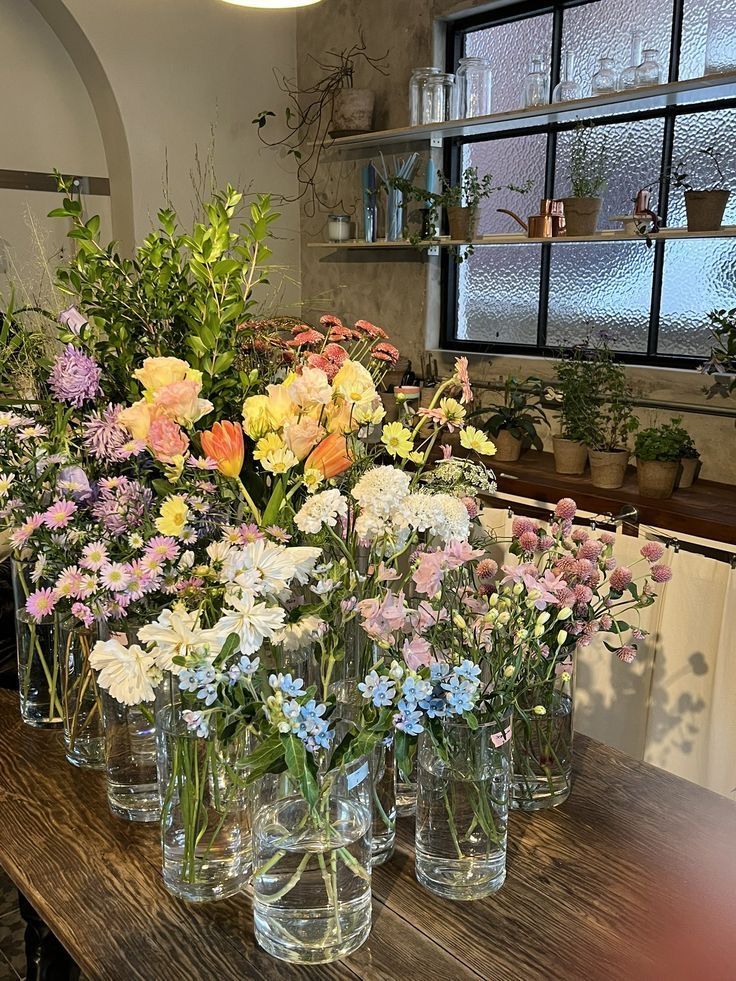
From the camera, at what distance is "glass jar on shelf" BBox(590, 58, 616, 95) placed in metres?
3.09

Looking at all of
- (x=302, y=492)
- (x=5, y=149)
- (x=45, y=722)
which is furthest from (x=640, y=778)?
(x=5, y=149)

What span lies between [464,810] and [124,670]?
0.39m

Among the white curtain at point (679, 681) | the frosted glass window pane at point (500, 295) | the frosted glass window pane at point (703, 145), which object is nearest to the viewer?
the white curtain at point (679, 681)

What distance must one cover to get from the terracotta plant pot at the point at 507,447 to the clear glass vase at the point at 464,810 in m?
2.35

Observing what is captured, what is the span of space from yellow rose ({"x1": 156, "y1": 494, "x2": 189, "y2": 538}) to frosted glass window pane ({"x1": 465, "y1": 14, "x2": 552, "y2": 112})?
3.10m

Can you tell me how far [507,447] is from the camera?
129 inches

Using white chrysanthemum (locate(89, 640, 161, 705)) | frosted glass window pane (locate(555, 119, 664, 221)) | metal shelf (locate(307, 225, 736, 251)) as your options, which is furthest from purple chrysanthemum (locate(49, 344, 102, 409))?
frosted glass window pane (locate(555, 119, 664, 221))

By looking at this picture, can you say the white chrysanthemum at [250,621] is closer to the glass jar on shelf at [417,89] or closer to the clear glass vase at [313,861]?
the clear glass vase at [313,861]

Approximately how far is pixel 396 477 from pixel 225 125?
13.0ft

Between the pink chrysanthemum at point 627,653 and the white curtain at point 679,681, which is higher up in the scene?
the pink chrysanthemum at point 627,653

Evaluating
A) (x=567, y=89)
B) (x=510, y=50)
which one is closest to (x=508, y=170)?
(x=510, y=50)

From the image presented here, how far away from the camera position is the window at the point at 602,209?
3.10 m

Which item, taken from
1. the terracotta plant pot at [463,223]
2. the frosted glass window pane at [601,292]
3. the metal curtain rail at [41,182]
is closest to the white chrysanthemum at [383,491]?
the frosted glass window pane at [601,292]

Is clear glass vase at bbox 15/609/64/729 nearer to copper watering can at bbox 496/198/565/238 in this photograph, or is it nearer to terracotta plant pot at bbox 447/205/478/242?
copper watering can at bbox 496/198/565/238
